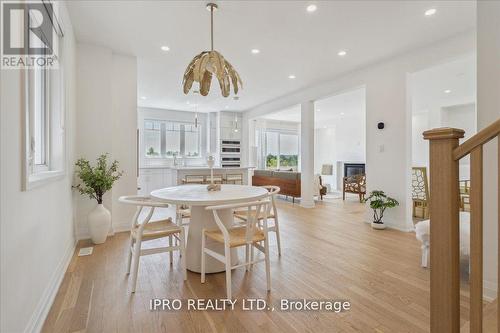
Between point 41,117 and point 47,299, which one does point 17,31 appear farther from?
point 47,299

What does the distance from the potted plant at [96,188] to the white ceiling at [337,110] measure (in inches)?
189

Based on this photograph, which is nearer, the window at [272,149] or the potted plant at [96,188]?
the potted plant at [96,188]

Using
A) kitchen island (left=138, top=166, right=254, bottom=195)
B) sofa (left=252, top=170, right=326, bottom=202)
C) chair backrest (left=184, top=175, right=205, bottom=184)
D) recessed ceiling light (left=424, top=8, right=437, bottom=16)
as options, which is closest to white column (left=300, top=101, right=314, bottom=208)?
sofa (left=252, top=170, right=326, bottom=202)

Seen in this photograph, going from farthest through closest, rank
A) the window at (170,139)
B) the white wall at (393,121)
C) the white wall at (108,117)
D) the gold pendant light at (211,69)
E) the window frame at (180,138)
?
the window at (170,139), the window frame at (180,138), the white wall at (393,121), the white wall at (108,117), the gold pendant light at (211,69)

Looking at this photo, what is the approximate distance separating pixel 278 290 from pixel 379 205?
103 inches

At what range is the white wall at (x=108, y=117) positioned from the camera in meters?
3.47

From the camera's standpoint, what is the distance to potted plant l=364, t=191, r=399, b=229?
3.92 metres

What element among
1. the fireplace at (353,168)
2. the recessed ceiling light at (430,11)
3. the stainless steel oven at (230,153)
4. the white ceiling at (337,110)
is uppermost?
the white ceiling at (337,110)

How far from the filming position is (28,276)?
152cm

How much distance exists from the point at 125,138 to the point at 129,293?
2561 mm

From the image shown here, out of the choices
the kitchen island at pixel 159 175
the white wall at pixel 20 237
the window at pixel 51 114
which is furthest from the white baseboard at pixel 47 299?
the kitchen island at pixel 159 175

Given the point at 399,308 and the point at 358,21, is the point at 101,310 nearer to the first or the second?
the point at 399,308

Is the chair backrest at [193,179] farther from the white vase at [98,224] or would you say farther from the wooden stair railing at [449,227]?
the wooden stair railing at [449,227]

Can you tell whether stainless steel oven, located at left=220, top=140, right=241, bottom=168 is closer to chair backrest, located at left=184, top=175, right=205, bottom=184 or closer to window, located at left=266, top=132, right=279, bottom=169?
window, located at left=266, top=132, right=279, bottom=169
